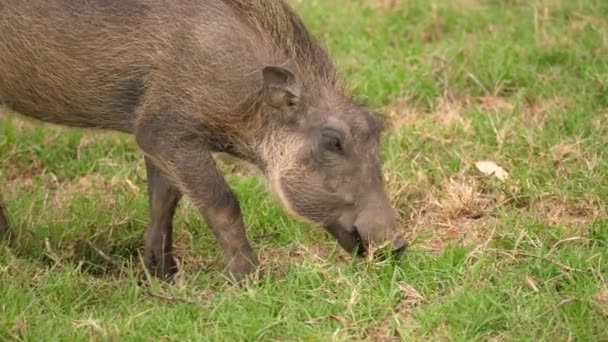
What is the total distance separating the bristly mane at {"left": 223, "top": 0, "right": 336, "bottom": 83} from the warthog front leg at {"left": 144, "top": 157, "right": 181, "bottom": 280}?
2.90 feet

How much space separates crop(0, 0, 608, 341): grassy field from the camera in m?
4.44

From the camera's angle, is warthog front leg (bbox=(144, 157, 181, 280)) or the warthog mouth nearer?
the warthog mouth

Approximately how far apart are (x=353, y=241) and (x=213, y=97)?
2.99 feet

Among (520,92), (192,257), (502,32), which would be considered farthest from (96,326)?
(502,32)

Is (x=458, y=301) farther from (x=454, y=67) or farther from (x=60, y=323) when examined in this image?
(x=454, y=67)

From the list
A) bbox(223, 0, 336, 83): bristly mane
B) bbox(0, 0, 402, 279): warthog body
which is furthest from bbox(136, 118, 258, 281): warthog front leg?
bbox(223, 0, 336, 83): bristly mane

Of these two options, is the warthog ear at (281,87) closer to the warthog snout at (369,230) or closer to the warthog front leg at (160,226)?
the warthog snout at (369,230)

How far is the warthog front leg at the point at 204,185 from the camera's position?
4953 mm

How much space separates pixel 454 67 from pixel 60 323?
11.8ft

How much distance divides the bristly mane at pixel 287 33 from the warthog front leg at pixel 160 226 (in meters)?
0.88

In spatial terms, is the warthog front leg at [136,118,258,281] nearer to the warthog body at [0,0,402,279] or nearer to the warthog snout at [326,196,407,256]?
the warthog body at [0,0,402,279]

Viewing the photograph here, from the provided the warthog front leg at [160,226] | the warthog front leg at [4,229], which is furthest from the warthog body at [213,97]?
the warthog front leg at [4,229]

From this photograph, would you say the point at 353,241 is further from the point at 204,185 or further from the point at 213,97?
the point at 213,97

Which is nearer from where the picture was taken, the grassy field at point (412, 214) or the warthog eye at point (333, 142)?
the grassy field at point (412, 214)
